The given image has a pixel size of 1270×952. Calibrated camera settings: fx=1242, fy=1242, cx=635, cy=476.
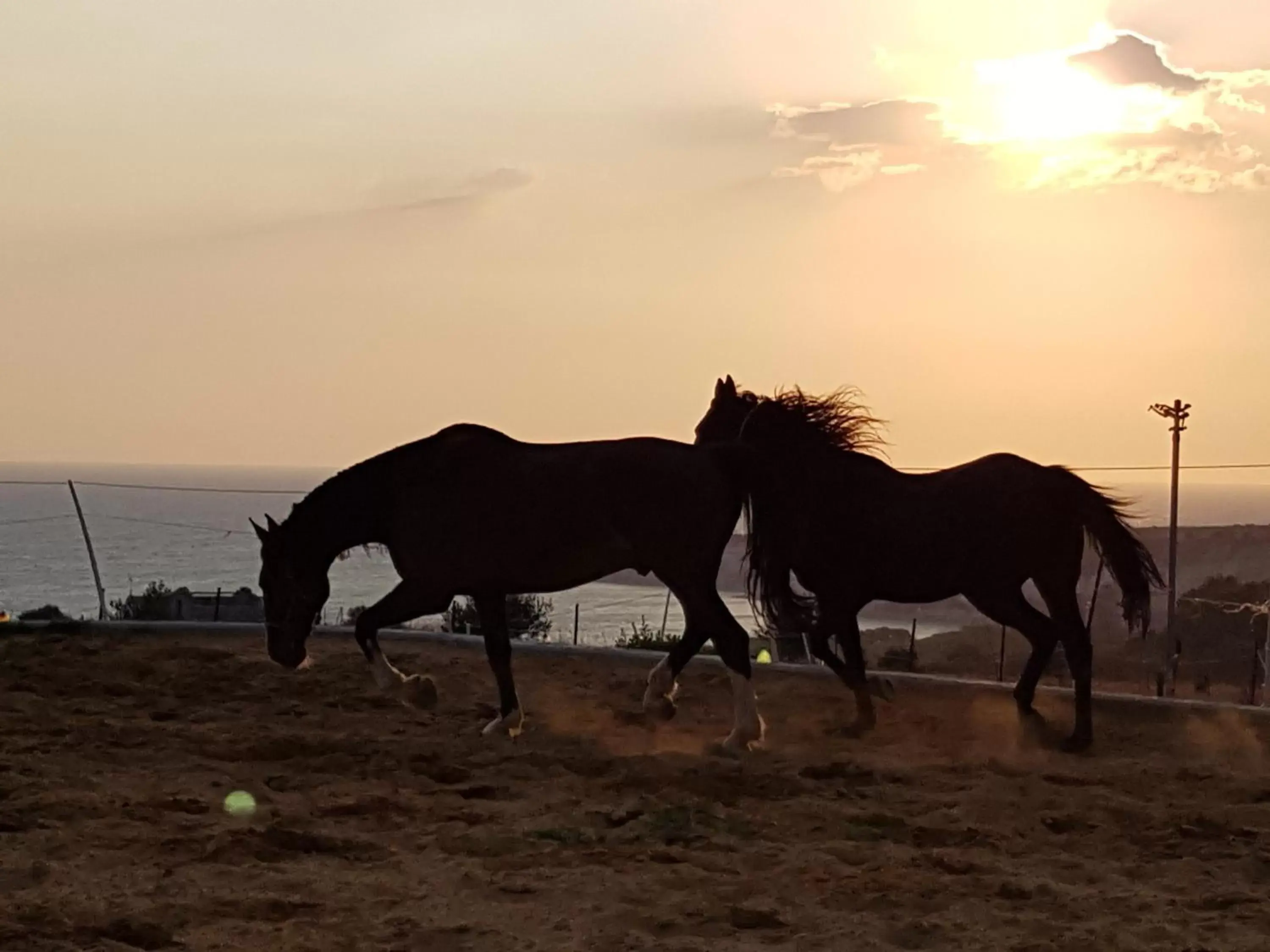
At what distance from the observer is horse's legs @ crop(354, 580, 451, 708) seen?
24.0 feet

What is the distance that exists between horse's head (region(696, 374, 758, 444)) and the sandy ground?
1.85m

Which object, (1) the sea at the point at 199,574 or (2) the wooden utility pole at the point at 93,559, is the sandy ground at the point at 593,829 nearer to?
(1) the sea at the point at 199,574

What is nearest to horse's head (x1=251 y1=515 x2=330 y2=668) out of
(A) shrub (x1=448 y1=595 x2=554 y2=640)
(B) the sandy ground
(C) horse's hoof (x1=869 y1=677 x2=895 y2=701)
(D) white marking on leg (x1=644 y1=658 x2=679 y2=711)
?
(B) the sandy ground

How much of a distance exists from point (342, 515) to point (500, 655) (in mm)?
1312

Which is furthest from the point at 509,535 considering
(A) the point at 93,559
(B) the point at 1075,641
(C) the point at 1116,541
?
(A) the point at 93,559

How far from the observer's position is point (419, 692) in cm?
732

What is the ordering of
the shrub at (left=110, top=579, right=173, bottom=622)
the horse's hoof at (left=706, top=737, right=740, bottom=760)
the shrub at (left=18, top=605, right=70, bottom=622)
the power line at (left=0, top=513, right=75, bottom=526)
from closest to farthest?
the horse's hoof at (left=706, top=737, right=740, bottom=760)
the power line at (left=0, top=513, right=75, bottom=526)
the shrub at (left=18, top=605, right=70, bottom=622)
the shrub at (left=110, top=579, right=173, bottom=622)

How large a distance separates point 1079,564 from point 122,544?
354 ft

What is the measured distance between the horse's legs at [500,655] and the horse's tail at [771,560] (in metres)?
1.56

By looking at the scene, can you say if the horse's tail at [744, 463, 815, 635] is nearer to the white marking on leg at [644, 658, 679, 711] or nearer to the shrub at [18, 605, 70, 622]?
the white marking on leg at [644, 658, 679, 711]

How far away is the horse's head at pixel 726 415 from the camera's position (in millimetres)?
8219

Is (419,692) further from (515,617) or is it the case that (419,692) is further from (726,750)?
(515,617)

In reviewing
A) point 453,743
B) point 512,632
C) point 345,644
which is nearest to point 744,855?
point 453,743

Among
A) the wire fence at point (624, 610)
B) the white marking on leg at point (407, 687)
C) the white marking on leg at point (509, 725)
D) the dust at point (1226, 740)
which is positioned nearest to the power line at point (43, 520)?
the wire fence at point (624, 610)
